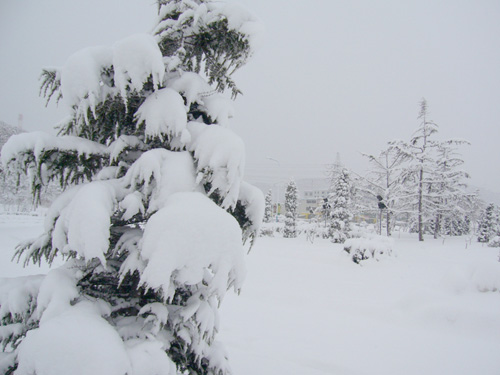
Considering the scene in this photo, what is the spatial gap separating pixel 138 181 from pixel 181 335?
128 centimetres

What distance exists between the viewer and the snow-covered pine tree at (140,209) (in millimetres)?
1722

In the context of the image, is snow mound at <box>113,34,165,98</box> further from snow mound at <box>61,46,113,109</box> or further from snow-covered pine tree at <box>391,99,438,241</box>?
snow-covered pine tree at <box>391,99,438,241</box>

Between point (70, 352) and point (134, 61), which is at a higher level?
point (134, 61)

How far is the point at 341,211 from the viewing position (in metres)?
24.5

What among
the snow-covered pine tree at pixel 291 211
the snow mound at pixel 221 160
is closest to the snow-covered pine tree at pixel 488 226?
the snow-covered pine tree at pixel 291 211

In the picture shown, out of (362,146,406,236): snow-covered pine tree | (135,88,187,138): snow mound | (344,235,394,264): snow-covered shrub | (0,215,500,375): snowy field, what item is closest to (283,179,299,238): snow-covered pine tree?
(362,146,406,236): snow-covered pine tree

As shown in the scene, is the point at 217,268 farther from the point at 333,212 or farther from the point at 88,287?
the point at 333,212

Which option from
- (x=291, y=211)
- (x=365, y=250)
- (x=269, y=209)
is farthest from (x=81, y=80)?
(x=269, y=209)

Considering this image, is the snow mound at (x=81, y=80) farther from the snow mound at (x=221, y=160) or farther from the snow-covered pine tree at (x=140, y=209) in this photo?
the snow mound at (x=221, y=160)

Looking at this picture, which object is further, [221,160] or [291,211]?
[291,211]

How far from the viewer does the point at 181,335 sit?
2.21 metres

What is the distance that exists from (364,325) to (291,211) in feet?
79.4

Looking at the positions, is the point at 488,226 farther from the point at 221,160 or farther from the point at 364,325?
the point at 221,160

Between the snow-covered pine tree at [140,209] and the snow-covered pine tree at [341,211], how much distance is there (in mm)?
22709
